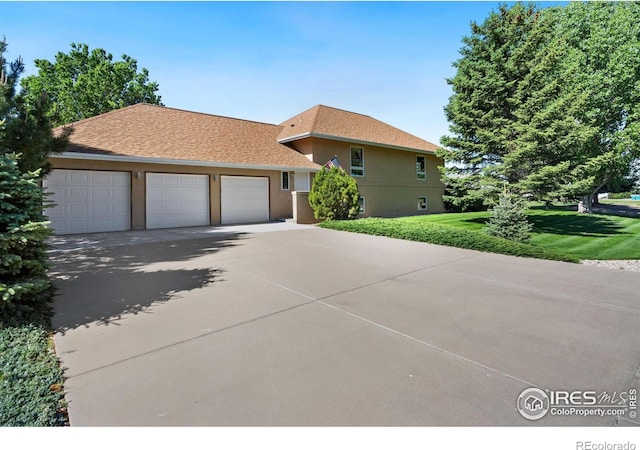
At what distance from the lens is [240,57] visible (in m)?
11.8

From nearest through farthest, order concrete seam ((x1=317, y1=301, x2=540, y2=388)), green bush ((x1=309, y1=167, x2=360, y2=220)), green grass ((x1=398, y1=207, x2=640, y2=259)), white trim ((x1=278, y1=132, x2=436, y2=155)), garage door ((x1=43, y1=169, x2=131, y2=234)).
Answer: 1. concrete seam ((x1=317, y1=301, x2=540, y2=388))
2. green grass ((x1=398, y1=207, x2=640, y2=259))
3. garage door ((x1=43, y1=169, x2=131, y2=234))
4. green bush ((x1=309, y1=167, x2=360, y2=220))
5. white trim ((x1=278, y1=132, x2=436, y2=155))

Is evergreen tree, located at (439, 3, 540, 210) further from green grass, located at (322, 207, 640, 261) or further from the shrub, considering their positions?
the shrub

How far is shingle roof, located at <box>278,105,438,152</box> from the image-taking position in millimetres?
19172

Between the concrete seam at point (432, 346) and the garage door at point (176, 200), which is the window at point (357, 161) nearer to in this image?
the garage door at point (176, 200)

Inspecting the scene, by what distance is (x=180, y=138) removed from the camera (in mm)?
15555

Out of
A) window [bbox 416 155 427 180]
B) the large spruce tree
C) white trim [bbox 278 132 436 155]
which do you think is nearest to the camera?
the large spruce tree

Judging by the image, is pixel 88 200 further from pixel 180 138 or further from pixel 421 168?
pixel 421 168

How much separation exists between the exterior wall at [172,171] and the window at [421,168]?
434 inches

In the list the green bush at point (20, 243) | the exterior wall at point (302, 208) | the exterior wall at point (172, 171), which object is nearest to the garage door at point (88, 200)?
the exterior wall at point (172, 171)

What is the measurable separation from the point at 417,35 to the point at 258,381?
10.7 m

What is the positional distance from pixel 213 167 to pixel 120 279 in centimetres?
1011

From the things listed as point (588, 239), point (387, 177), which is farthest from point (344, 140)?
point (588, 239)

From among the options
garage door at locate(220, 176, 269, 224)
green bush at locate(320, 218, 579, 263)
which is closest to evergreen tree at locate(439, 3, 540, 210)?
green bush at locate(320, 218, 579, 263)

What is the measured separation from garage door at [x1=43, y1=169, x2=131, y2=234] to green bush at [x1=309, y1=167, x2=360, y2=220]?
7769 millimetres
